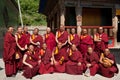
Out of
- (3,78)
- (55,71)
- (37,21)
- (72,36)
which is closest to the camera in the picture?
(3,78)

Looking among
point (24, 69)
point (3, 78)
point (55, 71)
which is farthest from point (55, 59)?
point (3, 78)

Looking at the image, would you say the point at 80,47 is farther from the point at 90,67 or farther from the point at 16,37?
the point at 16,37

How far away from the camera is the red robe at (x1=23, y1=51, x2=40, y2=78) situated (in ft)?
28.7

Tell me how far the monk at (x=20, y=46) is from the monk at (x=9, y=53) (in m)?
0.34

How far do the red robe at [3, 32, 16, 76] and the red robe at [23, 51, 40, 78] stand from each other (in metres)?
0.42

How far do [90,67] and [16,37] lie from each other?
2.48 m

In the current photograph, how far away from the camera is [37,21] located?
41.9 m

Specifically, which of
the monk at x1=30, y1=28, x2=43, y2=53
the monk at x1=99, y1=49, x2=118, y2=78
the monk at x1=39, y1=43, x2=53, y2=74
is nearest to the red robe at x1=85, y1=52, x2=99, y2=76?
the monk at x1=99, y1=49, x2=118, y2=78

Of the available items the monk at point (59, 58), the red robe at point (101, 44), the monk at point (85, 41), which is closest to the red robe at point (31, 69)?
the monk at point (59, 58)

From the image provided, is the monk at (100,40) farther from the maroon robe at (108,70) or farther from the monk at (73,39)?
the maroon robe at (108,70)

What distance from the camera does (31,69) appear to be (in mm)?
8828

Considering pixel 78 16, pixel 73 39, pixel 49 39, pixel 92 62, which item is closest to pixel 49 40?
pixel 49 39

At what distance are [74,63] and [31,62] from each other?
4.44 ft

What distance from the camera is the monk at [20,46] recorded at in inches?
371
